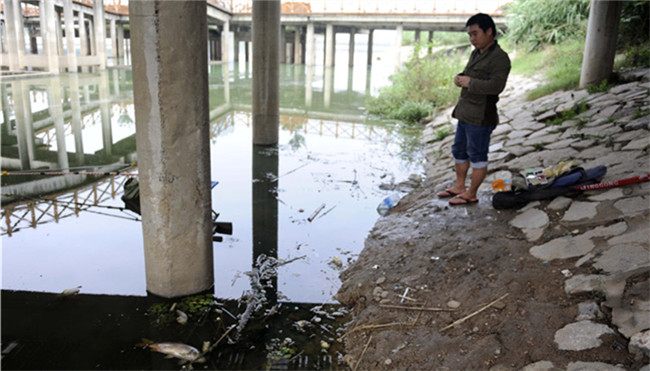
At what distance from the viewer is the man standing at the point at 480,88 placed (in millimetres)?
5203

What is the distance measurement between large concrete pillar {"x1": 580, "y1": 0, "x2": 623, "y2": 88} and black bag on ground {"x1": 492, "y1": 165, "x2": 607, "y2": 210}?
17.7ft

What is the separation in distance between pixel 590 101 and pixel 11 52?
2547cm

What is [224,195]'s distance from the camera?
7.44m

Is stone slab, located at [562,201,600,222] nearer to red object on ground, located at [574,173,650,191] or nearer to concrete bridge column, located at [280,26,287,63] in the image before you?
red object on ground, located at [574,173,650,191]

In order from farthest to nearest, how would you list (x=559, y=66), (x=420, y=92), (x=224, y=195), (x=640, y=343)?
(x=420, y=92) → (x=559, y=66) → (x=224, y=195) → (x=640, y=343)

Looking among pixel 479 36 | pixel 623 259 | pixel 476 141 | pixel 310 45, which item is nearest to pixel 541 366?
pixel 623 259

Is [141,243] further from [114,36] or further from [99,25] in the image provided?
[114,36]

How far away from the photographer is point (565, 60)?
497 inches

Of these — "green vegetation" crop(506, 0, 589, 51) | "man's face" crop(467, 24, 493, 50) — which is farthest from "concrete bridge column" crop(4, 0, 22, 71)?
"man's face" crop(467, 24, 493, 50)

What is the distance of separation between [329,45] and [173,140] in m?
35.5

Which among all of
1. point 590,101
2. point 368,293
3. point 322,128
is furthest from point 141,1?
point 322,128

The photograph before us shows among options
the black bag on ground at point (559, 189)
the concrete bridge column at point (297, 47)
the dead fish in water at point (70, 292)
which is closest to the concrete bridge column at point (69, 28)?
the concrete bridge column at point (297, 47)

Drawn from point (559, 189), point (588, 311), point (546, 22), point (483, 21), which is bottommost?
point (588, 311)

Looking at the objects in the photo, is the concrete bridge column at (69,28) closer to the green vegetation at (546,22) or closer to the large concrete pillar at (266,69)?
the large concrete pillar at (266,69)
